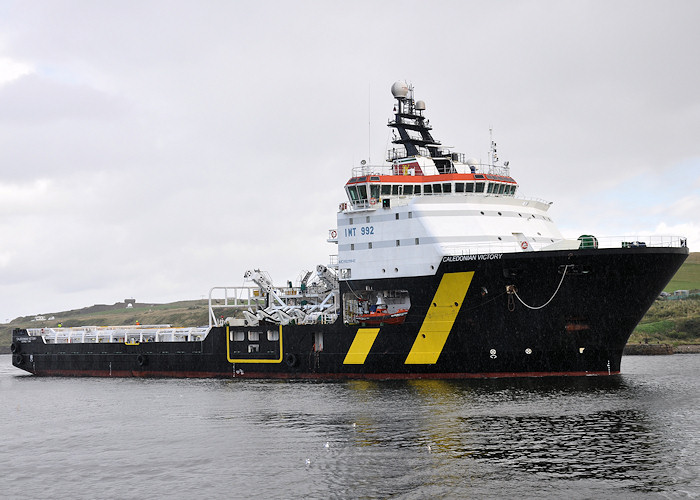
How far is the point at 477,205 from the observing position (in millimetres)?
34875

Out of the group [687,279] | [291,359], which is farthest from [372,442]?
[687,279]

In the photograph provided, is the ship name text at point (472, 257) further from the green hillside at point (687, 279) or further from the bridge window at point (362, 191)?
the green hillside at point (687, 279)

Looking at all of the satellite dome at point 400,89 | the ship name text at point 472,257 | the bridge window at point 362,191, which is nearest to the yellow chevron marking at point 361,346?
the ship name text at point 472,257

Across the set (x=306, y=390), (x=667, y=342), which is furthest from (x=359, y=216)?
(x=667, y=342)

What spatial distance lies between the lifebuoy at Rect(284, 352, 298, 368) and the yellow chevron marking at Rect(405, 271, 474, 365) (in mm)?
6169

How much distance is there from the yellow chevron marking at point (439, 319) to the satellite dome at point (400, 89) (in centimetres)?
1180

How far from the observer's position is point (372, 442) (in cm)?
2109

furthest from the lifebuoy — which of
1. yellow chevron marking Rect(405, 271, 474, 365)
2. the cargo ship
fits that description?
yellow chevron marking Rect(405, 271, 474, 365)

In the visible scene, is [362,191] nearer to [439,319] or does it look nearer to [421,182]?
[421,182]

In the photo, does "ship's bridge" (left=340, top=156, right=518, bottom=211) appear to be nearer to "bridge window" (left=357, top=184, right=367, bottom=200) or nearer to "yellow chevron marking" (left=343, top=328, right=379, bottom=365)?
"bridge window" (left=357, top=184, right=367, bottom=200)

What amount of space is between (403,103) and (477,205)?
27.1 ft

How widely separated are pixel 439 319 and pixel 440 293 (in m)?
1.08

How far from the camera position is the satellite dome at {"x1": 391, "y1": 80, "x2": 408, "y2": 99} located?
3991 centimetres

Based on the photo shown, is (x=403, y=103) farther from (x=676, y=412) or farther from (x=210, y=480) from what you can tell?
(x=210, y=480)
